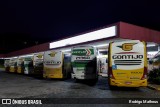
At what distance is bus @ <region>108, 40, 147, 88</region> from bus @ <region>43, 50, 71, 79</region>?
30.0ft

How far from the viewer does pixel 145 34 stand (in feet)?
97.7

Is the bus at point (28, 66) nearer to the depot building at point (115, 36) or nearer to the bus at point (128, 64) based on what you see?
the depot building at point (115, 36)

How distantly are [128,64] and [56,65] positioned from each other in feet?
33.3

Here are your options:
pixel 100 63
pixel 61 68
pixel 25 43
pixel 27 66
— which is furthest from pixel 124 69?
pixel 25 43

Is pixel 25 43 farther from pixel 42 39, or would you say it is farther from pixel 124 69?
pixel 124 69

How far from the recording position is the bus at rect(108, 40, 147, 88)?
1481 centimetres

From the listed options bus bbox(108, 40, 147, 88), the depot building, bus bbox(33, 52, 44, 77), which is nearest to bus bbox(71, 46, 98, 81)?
the depot building

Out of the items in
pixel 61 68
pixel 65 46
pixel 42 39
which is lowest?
pixel 61 68

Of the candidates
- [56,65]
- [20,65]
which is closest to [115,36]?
[56,65]

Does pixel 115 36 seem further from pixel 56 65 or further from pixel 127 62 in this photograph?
pixel 127 62

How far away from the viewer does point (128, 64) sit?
15.1 meters

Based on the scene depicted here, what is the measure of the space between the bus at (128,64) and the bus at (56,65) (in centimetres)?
914

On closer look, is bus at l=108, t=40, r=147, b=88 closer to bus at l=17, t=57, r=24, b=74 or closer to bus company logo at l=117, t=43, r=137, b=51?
bus company logo at l=117, t=43, r=137, b=51

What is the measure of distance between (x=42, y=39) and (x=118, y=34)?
93.2 metres
